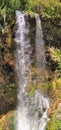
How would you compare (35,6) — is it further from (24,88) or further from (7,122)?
(7,122)

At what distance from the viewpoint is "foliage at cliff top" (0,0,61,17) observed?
15009mm

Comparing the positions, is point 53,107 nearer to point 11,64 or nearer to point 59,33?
point 11,64

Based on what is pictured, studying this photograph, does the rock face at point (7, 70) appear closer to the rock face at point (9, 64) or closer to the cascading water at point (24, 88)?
the rock face at point (9, 64)

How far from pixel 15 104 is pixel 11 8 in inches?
155

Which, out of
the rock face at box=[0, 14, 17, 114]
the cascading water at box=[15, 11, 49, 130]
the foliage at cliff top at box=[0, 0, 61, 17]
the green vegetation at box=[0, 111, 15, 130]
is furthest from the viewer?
the foliage at cliff top at box=[0, 0, 61, 17]

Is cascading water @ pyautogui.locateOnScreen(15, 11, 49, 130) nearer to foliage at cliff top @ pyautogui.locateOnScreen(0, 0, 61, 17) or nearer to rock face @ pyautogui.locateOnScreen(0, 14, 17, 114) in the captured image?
rock face @ pyautogui.locateOnScreen(0, 14, 17, 114)

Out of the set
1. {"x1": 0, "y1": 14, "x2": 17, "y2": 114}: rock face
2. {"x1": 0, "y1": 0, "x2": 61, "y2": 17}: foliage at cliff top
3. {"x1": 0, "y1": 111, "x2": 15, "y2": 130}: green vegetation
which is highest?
{"x1": 0, "y1": 0, "x2": 61, "y2": 17}: foliage at cliff top

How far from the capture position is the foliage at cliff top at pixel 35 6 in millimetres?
15009

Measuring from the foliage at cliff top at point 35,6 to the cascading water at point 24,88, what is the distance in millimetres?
458

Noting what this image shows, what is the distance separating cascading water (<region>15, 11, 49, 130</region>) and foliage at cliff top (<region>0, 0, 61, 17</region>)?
1.50ft

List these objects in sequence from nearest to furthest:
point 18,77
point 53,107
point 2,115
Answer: point 53,107
point 2,115
point 18,77

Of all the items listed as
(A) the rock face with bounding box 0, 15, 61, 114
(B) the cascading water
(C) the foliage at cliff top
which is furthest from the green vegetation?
(C) the foliage at cliff top

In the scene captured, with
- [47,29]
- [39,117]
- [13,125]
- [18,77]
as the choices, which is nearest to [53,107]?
[39,117]

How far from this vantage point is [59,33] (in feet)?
51.8
